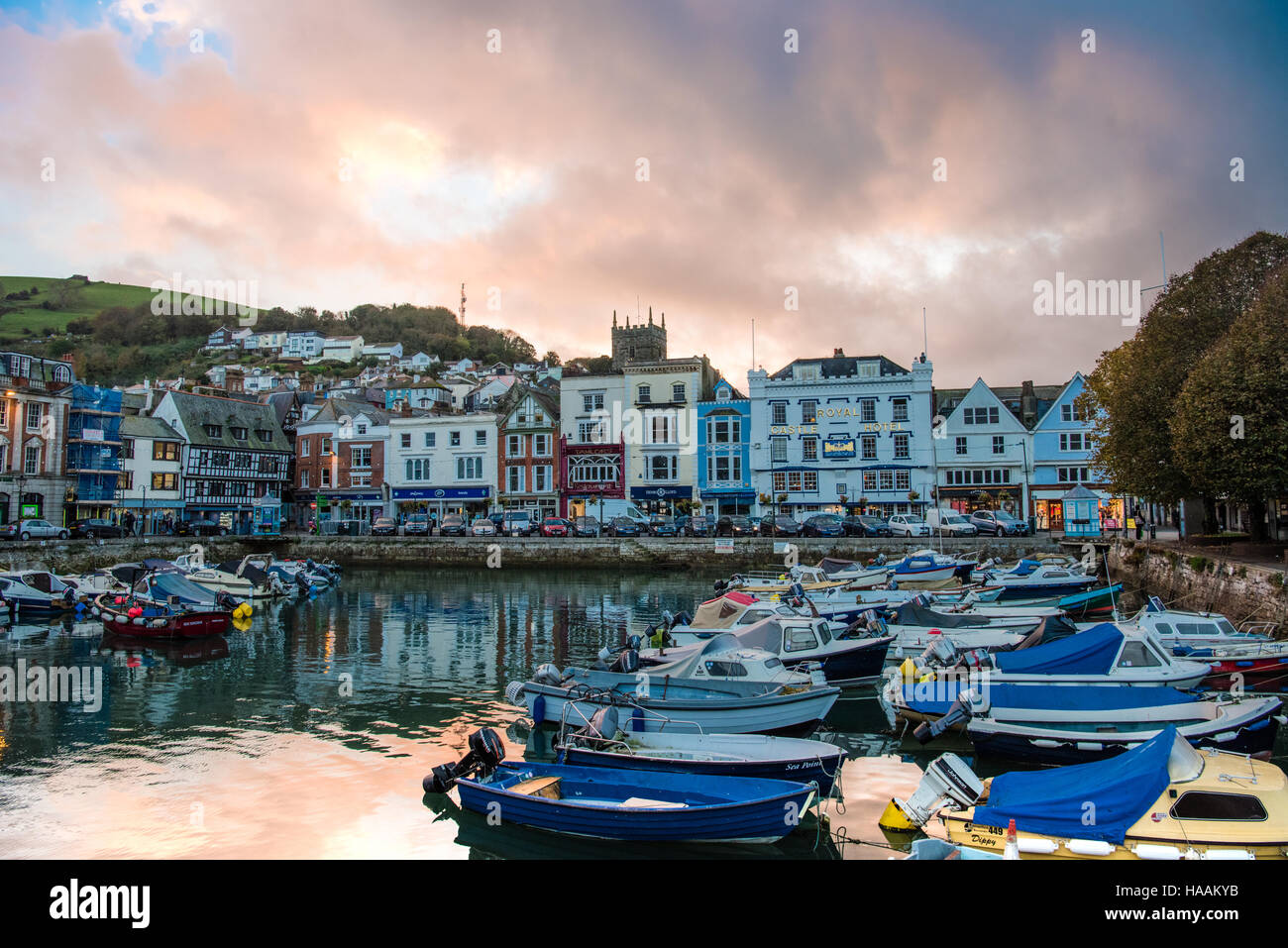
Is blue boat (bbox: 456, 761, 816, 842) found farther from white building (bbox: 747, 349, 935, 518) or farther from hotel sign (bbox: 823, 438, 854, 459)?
hotel sign (bbox: 823, 438, 854, 459)

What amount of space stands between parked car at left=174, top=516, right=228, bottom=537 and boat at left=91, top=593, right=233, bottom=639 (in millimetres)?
33744

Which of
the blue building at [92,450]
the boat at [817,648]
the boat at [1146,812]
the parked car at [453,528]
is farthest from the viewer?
the parked car at [453,528]

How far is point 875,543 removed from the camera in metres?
52.1

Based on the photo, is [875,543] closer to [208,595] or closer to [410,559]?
[410,559]

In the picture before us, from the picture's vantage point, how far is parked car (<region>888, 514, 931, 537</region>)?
5362 centimetres

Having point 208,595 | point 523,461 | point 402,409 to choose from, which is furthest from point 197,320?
point 208,595

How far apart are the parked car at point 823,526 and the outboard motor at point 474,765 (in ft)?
146

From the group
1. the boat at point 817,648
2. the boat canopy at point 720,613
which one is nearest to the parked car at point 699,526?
the boat canopy at point 720,613

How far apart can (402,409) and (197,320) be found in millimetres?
137595

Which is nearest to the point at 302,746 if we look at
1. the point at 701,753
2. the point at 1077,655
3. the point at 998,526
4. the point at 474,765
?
the point at 474,765

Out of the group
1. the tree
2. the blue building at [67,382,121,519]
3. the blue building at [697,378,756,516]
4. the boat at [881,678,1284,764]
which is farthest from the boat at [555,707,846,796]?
the blue building at [67,382,121,519]

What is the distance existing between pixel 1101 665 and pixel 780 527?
43269 millimetres

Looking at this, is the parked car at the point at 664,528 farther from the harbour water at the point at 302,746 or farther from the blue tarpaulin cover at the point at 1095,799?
the blue tarpaulin cover at the point at 1095,799

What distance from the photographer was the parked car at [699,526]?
58.9m
